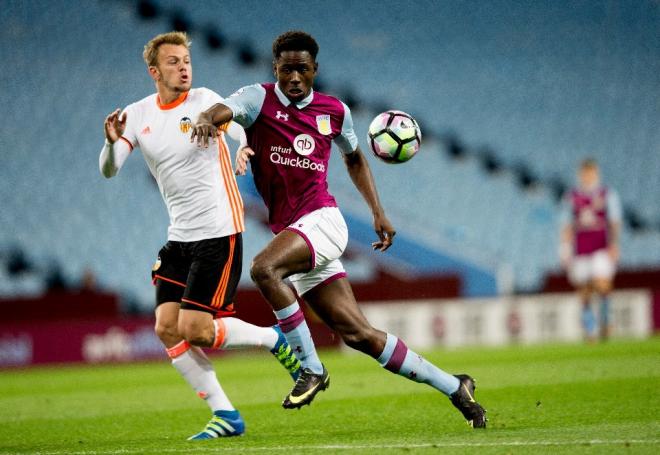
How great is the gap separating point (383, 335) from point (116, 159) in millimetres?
1757

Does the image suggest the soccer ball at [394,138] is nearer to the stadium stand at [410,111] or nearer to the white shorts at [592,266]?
the white shorts at [592,266]

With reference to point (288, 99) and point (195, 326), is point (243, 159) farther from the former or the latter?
point (195, 326)

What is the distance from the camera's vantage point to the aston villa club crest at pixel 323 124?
5611mm

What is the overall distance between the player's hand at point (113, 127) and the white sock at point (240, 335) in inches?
44.6

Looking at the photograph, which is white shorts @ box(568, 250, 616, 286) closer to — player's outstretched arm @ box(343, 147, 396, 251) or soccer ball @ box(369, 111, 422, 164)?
soccer ball @ box(369, 111, 422, 164)

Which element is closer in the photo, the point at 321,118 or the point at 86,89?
the point at 321,118

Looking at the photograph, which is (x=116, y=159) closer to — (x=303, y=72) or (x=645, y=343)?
(x=303, y=72)

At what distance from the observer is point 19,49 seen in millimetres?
21984

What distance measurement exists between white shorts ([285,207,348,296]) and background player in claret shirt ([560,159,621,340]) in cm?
872

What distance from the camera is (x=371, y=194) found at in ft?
18.8

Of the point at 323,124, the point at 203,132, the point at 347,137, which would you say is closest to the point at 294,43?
the point at 323,124

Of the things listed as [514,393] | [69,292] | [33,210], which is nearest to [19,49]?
[33,210]

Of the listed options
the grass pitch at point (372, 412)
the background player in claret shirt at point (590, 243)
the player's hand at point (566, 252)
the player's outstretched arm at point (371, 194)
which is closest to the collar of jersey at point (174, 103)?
the player's outstretched arm at point (371, 194)

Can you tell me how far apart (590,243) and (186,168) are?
9278 mm
